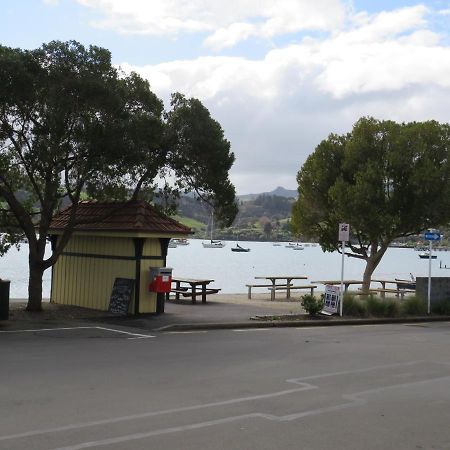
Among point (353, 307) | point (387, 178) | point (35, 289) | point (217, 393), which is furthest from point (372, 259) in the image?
point (217, 393)

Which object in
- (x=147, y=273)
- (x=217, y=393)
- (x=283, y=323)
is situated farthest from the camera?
(x=147, y=273)

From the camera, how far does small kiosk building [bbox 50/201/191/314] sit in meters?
17.9

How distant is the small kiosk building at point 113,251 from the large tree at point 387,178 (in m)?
8.76

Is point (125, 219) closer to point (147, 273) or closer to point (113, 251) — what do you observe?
point (113, 251)

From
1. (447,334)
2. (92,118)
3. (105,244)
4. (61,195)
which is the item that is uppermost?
(92,118)

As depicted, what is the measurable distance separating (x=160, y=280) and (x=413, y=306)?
907cm

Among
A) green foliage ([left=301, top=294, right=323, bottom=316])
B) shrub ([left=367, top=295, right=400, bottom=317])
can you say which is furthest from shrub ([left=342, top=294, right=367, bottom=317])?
green foliage ([left=301, top=294, right=323, bottom=316])

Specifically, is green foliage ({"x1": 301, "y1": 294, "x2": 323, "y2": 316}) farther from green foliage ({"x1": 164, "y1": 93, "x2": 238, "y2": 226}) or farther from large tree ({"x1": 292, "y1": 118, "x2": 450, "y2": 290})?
large tree ({"x1": 292, "y1": 118, "x2": 450, "y2": 290})

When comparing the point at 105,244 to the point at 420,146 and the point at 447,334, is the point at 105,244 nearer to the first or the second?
the point at 447,334

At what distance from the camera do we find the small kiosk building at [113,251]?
17.9 meters

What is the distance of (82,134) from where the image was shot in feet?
51.8

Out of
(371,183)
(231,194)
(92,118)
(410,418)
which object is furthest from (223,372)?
(371,183)

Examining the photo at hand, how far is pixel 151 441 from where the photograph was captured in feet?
20.2

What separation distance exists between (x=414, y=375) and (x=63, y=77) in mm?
10406
